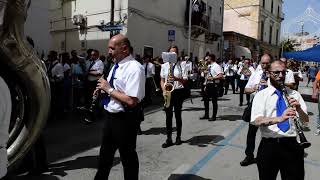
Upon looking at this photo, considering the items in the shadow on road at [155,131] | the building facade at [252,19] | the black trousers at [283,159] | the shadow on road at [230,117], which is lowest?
the shadow on road at [230,117]

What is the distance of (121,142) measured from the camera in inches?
166

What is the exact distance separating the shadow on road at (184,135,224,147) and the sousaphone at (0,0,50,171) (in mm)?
4614

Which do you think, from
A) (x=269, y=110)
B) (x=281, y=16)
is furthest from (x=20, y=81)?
(x=281, y=16)

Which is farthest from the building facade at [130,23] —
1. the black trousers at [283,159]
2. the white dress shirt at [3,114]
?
the white dress shirt at [3,114]

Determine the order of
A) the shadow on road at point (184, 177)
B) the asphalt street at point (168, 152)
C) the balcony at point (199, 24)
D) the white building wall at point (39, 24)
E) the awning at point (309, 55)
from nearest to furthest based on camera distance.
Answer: the shadow on road at point (184, 177) < the asphalt street at point (168, 152) < the white building wall at point (39, 24) < the awning at point (309, 55) < the balcony at point (199, 24)

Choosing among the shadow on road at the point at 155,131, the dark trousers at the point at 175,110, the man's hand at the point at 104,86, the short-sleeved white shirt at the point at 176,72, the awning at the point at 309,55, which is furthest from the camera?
the awning at the point at 309,55

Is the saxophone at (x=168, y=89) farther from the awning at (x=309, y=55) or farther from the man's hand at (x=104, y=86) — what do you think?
the awning at (x=309, y=55)

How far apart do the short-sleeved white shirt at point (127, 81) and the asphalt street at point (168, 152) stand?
146 centimetres

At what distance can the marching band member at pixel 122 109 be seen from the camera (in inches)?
166

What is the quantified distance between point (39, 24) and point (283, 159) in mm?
12904

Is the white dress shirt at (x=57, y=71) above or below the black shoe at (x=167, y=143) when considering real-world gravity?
above

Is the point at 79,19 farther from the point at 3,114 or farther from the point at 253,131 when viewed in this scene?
the point at 3,114

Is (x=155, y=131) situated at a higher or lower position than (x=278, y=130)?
lower

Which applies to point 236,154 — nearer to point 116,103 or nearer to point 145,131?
point 145,131
